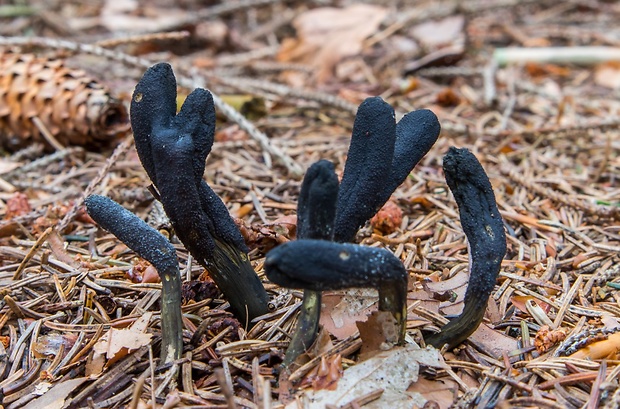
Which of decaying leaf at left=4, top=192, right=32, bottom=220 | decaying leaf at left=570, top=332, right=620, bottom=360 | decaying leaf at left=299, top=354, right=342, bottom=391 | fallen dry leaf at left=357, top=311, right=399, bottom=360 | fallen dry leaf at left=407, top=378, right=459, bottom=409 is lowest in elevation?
decaying leaf at left=570, top=332, right=620, bottom=360

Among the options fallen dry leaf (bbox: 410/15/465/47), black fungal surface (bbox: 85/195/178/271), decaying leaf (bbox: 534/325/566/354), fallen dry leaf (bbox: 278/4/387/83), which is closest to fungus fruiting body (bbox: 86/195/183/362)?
black fungal surface (bbox: 85/195/178/271)

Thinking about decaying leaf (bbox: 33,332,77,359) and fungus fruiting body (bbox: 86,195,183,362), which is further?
decaying leaf (bbox: 33,332,77,359)

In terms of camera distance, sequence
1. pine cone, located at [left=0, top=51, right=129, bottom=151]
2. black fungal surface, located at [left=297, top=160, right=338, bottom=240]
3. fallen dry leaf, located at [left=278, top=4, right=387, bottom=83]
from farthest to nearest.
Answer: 1. fallen dry leaf, located at [left=278, top=4, right=387, bottom=83]
2. pine cone, located at [left=0, top=51, right=129, bottom=151]
3. black fungal surface, located at [left=297, top=160, right=338, bottom=240]

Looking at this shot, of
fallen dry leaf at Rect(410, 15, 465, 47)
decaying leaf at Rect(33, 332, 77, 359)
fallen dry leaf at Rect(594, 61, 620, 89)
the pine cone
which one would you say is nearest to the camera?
decaying leaf at Rect(33, 332, 77, 359)

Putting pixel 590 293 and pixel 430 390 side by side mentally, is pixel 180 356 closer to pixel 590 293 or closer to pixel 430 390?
pixel 430 390

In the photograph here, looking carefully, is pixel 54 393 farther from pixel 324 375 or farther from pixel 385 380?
pixel 385 380

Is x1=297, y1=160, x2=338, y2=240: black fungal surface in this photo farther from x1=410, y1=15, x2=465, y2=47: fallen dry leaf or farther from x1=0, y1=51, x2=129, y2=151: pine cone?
x1=410, y1=15, x2=465, y2=47: fallen dry leaf
